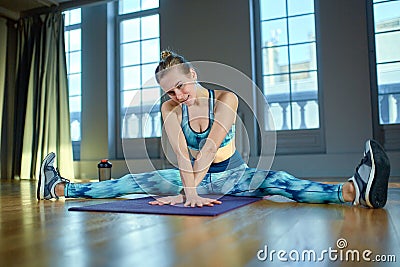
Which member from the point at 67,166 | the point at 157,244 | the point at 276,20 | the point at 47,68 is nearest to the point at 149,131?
the point at 67,166

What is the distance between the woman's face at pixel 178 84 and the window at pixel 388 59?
2.90 m

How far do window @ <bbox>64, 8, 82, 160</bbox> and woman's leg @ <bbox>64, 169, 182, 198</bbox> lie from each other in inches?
126

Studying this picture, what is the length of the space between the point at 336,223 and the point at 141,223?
58 centimetres

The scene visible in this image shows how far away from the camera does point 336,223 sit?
116 centimetres

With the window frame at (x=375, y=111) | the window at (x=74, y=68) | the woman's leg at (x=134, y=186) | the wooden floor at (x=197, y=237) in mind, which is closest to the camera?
the wooden floor at (x=197, y=237)

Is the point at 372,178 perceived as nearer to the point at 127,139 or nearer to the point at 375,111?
the point at 375,111

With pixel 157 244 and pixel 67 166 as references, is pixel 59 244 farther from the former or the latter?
pixel 67 166

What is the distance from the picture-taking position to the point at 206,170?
160cm

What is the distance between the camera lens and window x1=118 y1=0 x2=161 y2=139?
4727mm

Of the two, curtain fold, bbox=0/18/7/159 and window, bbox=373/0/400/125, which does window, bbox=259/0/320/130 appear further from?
curtain fold, bbox=0/18/7/159

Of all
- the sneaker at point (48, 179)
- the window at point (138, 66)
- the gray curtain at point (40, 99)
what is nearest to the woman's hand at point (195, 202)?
the sneaker at point (48, 179)

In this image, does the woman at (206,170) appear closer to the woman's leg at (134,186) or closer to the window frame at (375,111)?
the woman's leg at (134,186)

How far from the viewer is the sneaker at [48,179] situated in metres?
1.94

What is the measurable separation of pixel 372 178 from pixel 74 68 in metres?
4.51
